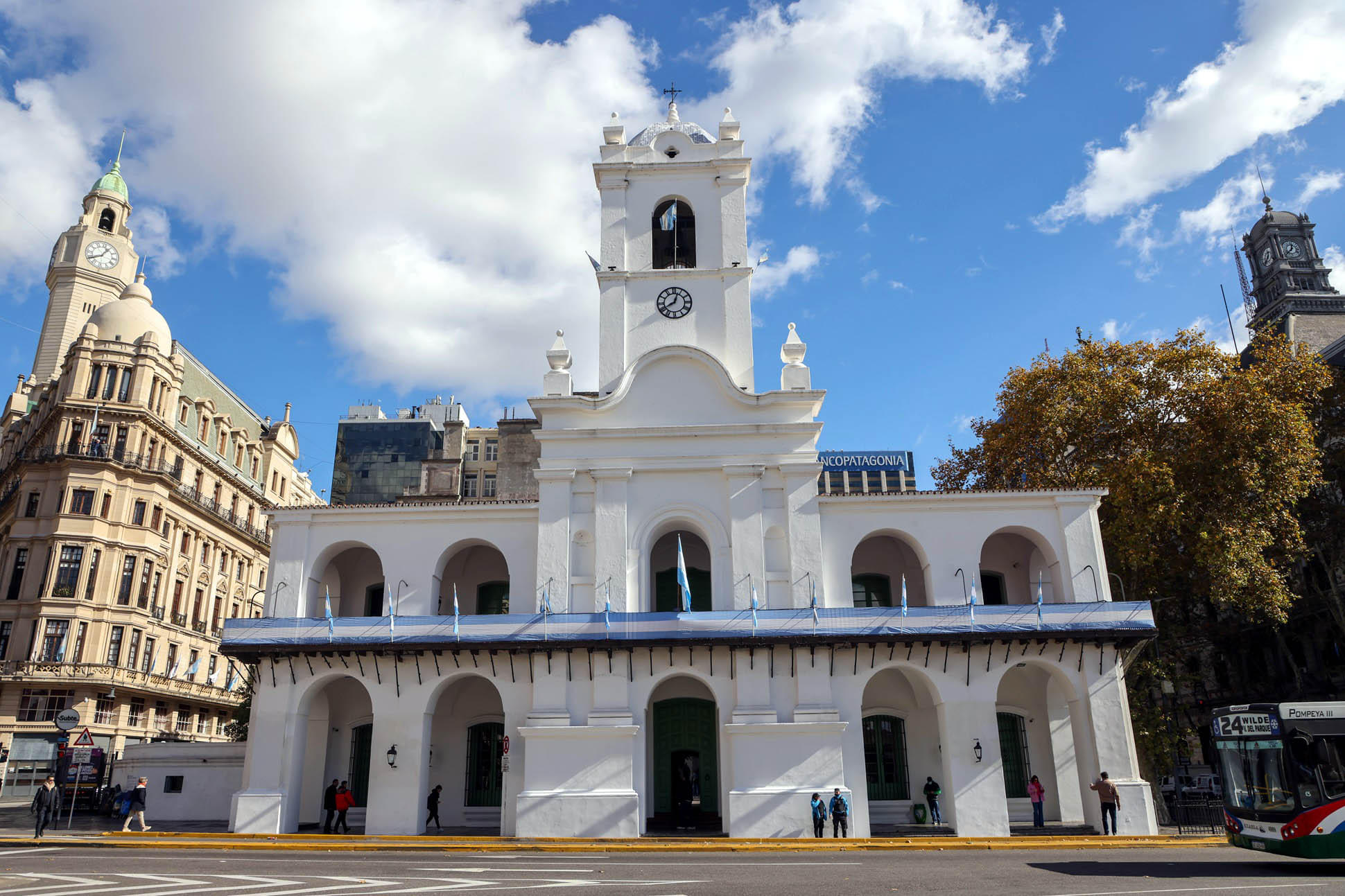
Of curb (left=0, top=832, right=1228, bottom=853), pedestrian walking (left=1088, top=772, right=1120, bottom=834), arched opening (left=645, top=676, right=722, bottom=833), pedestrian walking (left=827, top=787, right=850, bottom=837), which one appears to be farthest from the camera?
arched opening (left=645, top=676, right=722, bottom=833)

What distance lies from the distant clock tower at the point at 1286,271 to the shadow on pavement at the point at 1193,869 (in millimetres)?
48469

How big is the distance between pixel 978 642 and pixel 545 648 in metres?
11.6

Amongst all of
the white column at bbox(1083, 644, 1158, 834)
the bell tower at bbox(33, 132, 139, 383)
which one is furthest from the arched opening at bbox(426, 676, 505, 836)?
the bell tower at bbox(33, 132, 139, 383)

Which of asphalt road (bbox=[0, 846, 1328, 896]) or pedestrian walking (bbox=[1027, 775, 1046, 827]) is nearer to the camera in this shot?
asphalt road (bbox=[0, 846, 1328, 896])

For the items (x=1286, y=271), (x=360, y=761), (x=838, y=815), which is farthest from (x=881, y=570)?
(x=1286, y=271)

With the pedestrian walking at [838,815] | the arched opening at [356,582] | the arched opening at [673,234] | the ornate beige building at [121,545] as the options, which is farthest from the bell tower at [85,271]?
the pedestrian walking at [838,815]

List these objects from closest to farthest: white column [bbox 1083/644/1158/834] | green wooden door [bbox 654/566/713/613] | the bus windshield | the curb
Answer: the bus windshield
the curb
white column [bbox 1083/644/1158/834]
green wooden door [bbox 654/566/713/613]

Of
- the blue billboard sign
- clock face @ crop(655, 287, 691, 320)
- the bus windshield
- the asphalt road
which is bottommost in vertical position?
the asphalt road

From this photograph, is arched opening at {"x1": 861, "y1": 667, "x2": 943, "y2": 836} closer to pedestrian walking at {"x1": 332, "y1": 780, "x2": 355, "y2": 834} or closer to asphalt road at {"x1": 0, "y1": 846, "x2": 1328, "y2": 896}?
asphalt road at {"x1": 0, "y1": 846, "x2": 1328, "y2": 896}

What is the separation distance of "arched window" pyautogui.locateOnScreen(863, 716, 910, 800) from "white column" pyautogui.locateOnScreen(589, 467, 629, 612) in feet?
26.7

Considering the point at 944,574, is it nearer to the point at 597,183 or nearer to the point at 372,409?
the point at 597,183

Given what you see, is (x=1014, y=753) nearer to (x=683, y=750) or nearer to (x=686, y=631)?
(x=683, y=750)

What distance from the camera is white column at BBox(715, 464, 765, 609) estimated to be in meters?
26.2

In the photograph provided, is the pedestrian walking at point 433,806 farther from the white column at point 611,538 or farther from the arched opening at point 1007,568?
the arched opening at point 1007,568
